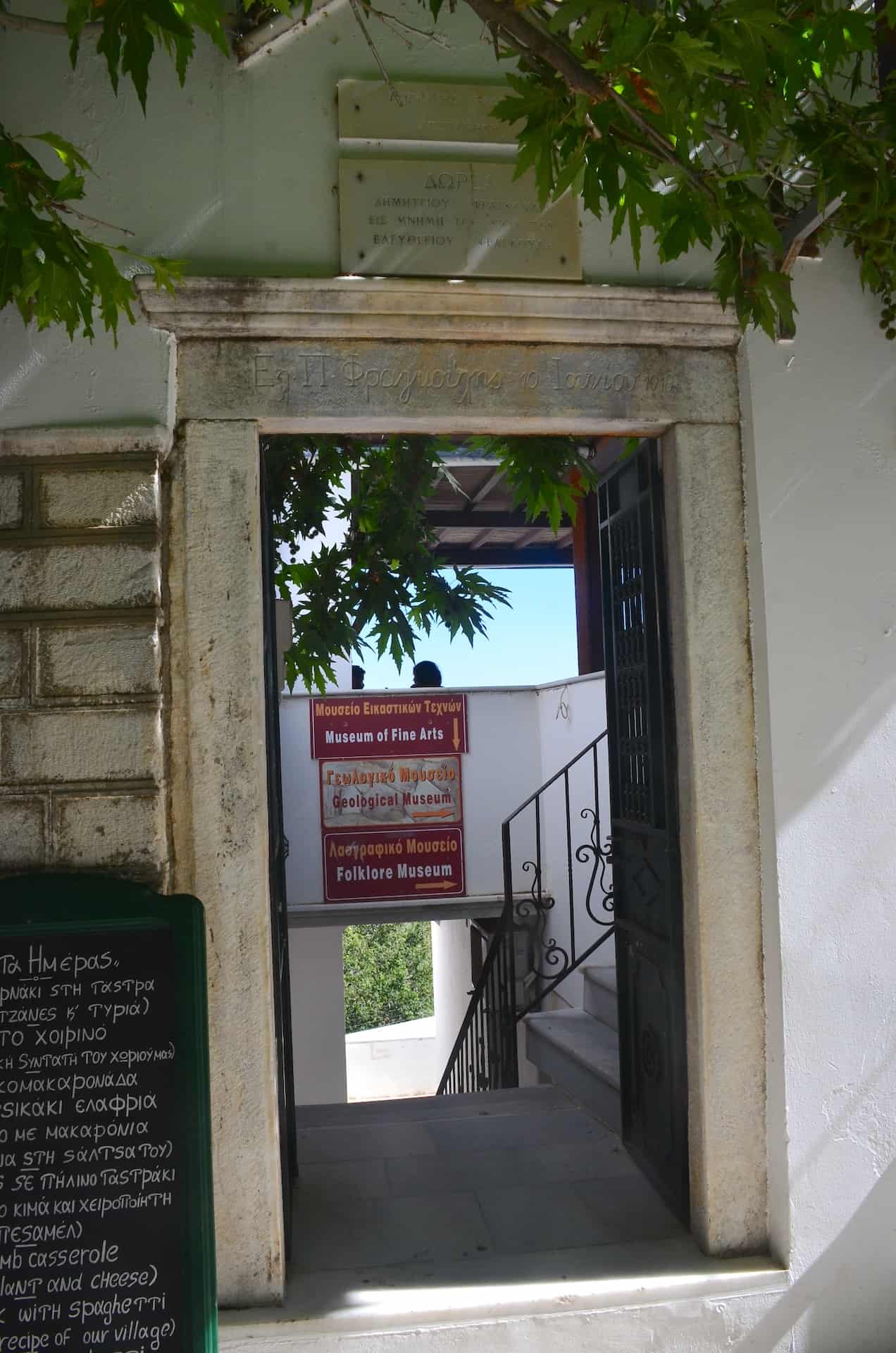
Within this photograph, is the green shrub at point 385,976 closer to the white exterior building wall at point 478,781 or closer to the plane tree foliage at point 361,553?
the white exterior building wall at point 478,781

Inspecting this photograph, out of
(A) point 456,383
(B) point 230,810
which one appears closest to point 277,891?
(B) point 230,810

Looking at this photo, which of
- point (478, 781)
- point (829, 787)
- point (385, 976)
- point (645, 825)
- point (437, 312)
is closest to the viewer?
point (437, 312)

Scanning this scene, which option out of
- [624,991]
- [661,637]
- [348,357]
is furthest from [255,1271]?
[348,357]

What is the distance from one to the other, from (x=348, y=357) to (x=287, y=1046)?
2124 mm

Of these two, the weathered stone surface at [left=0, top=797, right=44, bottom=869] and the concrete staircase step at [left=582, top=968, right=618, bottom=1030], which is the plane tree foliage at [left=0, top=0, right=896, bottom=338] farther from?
the concrete staircase step at [left=582, top=968, right=618, bottom=1030]

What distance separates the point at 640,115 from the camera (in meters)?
2.09

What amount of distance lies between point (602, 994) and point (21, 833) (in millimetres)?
3484

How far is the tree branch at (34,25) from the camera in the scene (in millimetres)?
2668

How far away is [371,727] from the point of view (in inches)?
339

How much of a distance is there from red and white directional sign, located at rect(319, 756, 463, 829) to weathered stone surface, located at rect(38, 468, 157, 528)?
19.5ft

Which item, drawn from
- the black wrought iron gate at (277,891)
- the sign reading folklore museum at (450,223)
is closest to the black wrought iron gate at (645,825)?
the sign reading folklore museum at (450,223)

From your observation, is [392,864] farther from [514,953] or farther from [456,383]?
[456,383]

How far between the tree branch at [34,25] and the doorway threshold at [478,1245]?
3239 mm

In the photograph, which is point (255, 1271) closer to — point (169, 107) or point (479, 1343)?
point (479, 1343)
